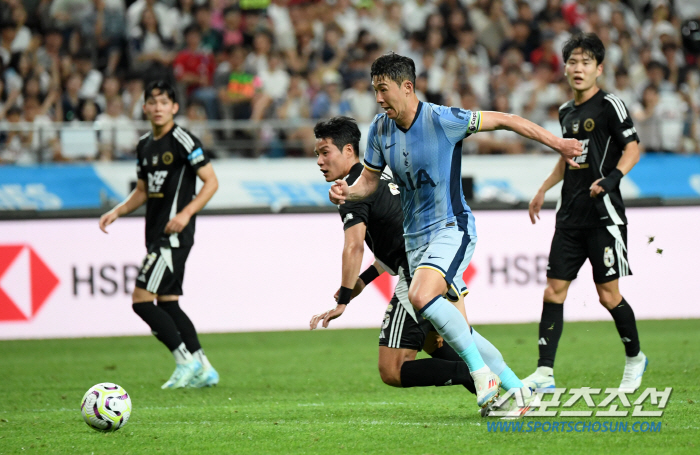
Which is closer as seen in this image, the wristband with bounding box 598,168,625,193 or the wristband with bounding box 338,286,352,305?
the wristband with bounding box 338,286,352,305

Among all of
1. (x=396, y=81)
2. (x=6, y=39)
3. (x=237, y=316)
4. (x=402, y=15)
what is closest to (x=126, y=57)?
(x=6, y=39)

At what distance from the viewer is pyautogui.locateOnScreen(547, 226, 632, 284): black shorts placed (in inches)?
255

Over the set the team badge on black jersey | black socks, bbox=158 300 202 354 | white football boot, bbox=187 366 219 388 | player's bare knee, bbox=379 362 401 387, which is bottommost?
white football boot, bbox=187 366 219 388

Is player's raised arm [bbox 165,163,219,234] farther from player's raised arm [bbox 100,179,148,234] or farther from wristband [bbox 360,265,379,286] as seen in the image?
wristband [bbox 360,265,379,286]

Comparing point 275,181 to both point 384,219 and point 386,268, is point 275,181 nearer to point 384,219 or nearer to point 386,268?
point 386,268

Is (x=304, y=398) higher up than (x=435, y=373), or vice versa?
(x=435, y=373)

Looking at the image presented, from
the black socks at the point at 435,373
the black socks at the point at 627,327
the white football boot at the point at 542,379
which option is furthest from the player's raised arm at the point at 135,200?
the black socks at the point at 627,327

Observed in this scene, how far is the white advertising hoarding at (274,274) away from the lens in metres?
10.5

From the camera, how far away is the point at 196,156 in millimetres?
7578

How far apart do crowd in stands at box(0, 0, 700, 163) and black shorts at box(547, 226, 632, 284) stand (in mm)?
7094

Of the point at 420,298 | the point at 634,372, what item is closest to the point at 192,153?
the point at 420,298

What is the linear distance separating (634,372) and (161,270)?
3.68 meters

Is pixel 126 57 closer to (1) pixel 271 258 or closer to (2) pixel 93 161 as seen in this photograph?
(2) pixel 93 161

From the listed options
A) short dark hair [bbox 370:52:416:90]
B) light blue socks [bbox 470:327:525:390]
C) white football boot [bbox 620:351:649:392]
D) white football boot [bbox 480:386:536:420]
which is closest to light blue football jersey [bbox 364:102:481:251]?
short dark hair [bbox 370:52:416:90]
